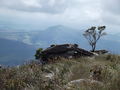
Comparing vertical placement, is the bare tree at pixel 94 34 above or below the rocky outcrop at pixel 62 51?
above

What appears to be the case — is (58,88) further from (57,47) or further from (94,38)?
(94,38)

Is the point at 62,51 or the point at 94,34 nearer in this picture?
the point at 62,51

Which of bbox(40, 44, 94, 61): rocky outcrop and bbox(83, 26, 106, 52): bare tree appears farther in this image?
bbox(83, 26, 106, 52): bare tree

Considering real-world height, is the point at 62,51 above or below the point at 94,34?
below

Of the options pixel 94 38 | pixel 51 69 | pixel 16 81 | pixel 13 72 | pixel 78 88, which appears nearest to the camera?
pixel 78 88

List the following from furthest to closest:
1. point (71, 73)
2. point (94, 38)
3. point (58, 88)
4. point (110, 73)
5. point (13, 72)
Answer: point (94, 38), point (13, 72), point (71, 73), point (110, 73), point (58, 88)

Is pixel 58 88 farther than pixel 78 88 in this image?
Yes

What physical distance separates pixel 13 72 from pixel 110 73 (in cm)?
523

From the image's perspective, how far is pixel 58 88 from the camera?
911 cm

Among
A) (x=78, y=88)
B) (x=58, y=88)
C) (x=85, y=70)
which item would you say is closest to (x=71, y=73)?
(x=85, y=70)

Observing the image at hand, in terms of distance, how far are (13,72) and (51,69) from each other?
248 cm

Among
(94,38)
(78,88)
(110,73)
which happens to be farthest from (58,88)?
(94,38)

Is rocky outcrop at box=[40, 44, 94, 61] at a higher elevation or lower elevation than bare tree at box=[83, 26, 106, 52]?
lower

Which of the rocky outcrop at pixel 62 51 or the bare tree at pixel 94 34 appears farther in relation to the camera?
the bare tree at pixel 94 34
